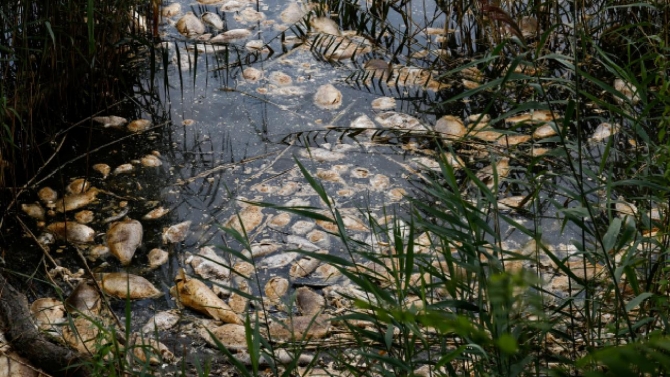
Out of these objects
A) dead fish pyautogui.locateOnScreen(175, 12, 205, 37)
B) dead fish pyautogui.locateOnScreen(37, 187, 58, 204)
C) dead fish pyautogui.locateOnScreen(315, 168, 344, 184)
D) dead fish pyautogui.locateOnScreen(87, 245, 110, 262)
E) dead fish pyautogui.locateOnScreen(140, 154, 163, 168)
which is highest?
dead fish pyautogui.locateOnScreen(175, 12, 205, 37)

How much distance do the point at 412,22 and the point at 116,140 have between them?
1.12m

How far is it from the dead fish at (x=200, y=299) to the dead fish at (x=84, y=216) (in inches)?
14.5

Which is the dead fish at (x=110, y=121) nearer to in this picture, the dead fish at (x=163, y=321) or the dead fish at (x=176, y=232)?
the dead fish at (x=176, y=232)

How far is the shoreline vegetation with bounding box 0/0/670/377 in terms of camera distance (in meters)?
1.18

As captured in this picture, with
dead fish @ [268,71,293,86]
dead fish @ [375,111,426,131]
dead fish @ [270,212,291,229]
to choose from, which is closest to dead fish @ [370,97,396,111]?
dead fish @ [375,111,426,131]

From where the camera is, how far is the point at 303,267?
1939mm

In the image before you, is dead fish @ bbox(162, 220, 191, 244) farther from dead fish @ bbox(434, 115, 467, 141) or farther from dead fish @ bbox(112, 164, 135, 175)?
dead fish @ bbox(434, 115, 467, 141)

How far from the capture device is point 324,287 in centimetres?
187

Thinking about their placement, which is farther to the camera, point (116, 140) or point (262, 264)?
point (116, 140)

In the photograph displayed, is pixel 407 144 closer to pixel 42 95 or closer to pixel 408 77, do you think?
pixel 408 77

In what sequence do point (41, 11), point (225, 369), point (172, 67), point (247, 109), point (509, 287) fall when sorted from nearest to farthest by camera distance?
point (509, 287) < point (225, 369) < point (41, 11) < point (247, 109) < point (172, 67)

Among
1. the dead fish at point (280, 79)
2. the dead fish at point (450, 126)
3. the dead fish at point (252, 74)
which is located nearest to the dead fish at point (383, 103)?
the dead fish at point (450, 126)

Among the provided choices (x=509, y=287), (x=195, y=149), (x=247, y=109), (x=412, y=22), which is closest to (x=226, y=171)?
(x=195, y=149)

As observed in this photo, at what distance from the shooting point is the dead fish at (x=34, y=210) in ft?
6.85
